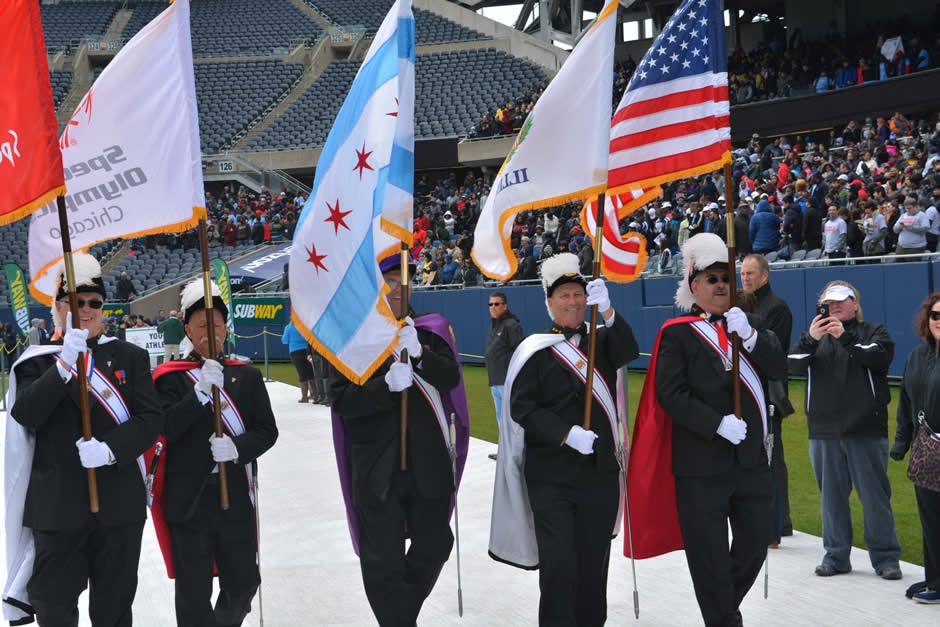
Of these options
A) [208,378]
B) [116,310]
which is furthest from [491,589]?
[116,310]

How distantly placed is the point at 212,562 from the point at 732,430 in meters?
2.47

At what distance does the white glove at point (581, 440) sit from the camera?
5074 mm

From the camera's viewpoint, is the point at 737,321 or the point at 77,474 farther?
the point at 737,321

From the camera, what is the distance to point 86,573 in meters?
4.85

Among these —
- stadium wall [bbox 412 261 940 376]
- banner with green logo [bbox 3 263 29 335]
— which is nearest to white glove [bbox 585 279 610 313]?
stadium wall [bbox 412 261 940 376]

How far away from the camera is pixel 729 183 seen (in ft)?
18.3

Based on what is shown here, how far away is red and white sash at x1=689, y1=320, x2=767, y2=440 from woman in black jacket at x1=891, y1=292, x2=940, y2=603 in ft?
3.84

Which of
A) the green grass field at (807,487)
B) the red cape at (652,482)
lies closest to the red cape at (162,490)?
the red cape at (652,482)

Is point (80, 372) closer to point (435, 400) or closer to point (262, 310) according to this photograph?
point (435, 400)

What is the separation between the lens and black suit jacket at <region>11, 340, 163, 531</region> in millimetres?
4695

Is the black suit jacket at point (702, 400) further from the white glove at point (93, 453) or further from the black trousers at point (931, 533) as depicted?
the white glove at point (93, 453)

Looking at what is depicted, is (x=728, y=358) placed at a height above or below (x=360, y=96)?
below

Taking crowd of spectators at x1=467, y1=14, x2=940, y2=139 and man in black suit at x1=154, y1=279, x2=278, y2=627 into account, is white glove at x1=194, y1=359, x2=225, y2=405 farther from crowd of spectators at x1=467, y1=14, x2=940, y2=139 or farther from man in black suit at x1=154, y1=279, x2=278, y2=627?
crowd of spectators at x1=467, y1=14, x2=940, y2=139

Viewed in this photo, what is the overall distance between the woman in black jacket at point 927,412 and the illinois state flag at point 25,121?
449 cm
